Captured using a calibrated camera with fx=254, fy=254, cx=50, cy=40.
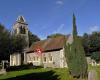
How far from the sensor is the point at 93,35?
81.1 metres

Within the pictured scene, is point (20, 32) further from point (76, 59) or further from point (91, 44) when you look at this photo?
point (76, 59)

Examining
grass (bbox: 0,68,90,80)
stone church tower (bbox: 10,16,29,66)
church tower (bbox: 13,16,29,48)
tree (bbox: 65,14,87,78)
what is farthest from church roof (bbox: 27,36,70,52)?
tree (bbox: 65,14,87,78)

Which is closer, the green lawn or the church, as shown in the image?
the green lawn

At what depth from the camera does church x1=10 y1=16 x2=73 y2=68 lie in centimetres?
5262

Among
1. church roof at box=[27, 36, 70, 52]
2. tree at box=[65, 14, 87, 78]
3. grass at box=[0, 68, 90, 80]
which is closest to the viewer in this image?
tree at box=[65, 14, 87, 78]

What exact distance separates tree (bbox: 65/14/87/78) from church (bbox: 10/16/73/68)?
23.9 meters

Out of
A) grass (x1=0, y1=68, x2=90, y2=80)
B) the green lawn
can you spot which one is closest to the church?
grass (x1=0, y1=68, x2=90, y2=80)

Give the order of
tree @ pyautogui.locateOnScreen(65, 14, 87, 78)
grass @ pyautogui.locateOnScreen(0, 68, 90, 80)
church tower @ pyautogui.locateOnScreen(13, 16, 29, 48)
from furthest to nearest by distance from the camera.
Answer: church tower @ pyautogui.locateOnScreen(13, 16, 29, 48)
grass @ pyautogui.locateOnScreen(0, 68, 90, 80)
tree @ pyautogui.locateOnScreen(65, 14, 87, 78)

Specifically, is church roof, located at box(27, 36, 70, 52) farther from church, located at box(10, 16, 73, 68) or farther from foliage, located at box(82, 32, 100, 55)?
foliage, located at box(82, 32, 100, 55)

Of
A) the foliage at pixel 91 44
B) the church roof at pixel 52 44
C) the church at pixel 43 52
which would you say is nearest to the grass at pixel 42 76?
the church at pixel 43 52

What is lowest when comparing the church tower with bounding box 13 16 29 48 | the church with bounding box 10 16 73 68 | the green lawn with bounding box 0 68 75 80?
the green lawn with bounding box 0 68 75 80

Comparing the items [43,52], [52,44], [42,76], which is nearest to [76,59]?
[42,76]

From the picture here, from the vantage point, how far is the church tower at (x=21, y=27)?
6500cm

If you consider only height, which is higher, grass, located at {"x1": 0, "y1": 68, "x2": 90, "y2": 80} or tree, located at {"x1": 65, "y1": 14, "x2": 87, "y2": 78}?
tree, located at {"x1": 65, "y1": 14, "x2": 87, "y2": 78}
